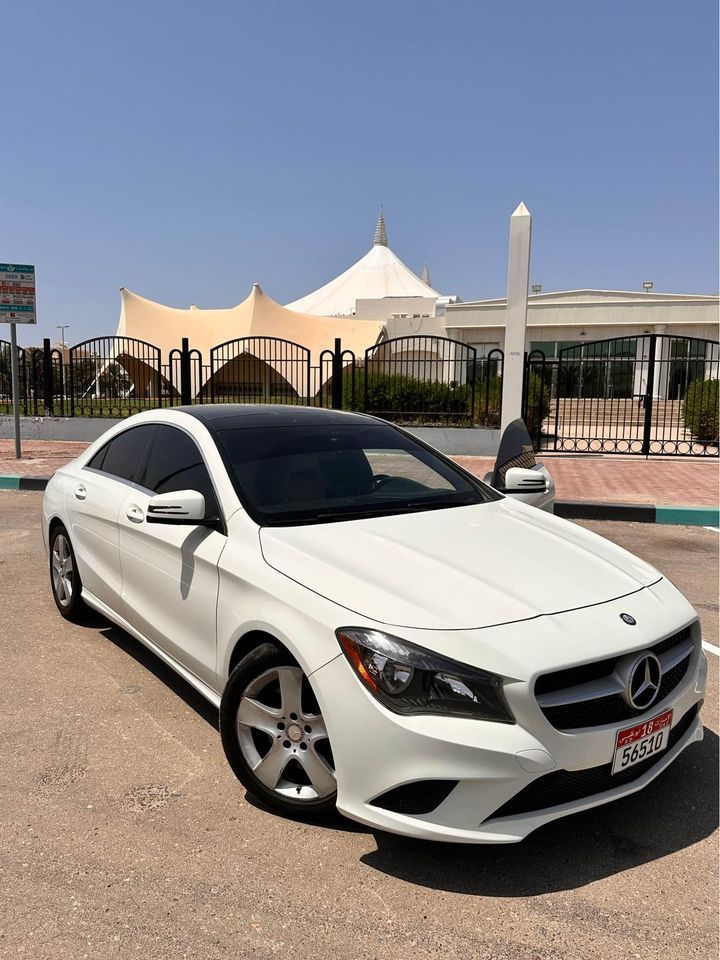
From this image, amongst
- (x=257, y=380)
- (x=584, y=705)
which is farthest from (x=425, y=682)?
(x=257, y=380)

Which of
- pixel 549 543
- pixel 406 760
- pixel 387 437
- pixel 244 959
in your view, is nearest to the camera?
pixel 244 959

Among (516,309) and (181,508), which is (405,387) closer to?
(516,309)

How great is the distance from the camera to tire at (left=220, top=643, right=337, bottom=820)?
2588 millimetres

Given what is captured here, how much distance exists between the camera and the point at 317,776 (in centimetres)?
260

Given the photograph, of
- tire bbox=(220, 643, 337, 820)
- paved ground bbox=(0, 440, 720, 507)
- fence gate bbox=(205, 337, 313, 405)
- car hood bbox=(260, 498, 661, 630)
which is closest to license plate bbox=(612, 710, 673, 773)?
car hood bbox=(260, 498, 661, 630)

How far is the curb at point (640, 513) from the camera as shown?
28.6 ft

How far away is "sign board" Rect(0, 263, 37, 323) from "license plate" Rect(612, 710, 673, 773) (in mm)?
12787

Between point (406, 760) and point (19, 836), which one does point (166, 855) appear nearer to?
point (19, 836)

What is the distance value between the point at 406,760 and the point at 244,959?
683 mm

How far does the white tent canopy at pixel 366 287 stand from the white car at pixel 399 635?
72885mm

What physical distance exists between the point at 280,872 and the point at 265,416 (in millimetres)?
2245

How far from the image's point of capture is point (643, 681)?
8.08 ft

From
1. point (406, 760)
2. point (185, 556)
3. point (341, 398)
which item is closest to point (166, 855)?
point (406, 760)

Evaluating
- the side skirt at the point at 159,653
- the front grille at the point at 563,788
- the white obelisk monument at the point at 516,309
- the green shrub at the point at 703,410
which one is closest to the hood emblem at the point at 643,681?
the front grille at the point at 563,788
